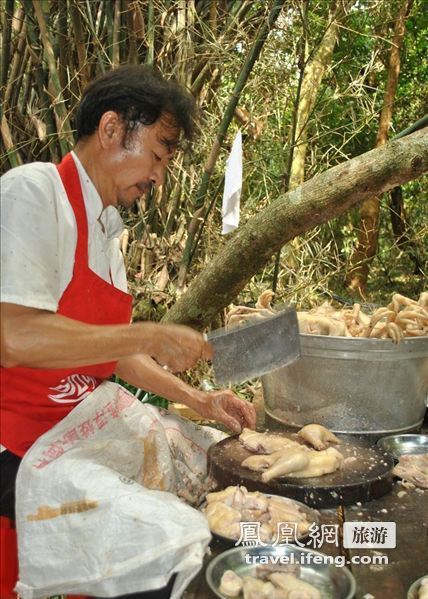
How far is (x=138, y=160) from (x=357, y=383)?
1736mm

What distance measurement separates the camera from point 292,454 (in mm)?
2811

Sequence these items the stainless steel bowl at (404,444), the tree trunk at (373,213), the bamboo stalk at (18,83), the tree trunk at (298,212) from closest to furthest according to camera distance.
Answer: the stainless steel bowl at (404,444), the tree trunk at (298,212), the bamboo stalk at (18,83), the tree trunk at (373,213)

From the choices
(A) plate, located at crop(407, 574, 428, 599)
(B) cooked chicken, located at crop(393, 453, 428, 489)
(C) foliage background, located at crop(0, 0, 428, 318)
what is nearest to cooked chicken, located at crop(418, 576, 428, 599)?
(A) plate, located at crop(407, 574, 428, 599)

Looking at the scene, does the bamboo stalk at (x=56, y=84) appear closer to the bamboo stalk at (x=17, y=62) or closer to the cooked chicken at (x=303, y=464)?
the bamboo stalk at (x=17, y=62)

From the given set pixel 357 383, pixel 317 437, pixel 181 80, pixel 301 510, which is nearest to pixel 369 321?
pixel 357 383

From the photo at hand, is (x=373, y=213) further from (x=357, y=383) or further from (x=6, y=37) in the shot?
(x=357, y=383)

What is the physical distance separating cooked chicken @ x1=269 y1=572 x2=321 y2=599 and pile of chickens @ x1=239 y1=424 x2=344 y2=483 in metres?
0.53

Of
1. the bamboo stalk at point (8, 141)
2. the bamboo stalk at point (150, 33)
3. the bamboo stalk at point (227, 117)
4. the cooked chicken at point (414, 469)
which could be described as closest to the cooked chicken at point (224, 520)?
the cooked chicken at point (414, 469)

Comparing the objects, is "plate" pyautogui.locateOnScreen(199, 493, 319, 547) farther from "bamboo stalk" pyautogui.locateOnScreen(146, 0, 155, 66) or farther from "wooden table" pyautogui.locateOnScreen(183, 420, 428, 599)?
"bamboo stalk" pyautogui.locateOnScreen(146, 0, 155, 66)

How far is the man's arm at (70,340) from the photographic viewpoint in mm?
2025

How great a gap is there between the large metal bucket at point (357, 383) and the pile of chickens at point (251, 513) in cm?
97

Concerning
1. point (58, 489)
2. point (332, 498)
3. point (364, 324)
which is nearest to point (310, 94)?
point (364, 324)

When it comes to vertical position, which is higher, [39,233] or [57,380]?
[39,233]

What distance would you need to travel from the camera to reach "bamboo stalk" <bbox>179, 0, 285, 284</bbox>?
13.5ft
